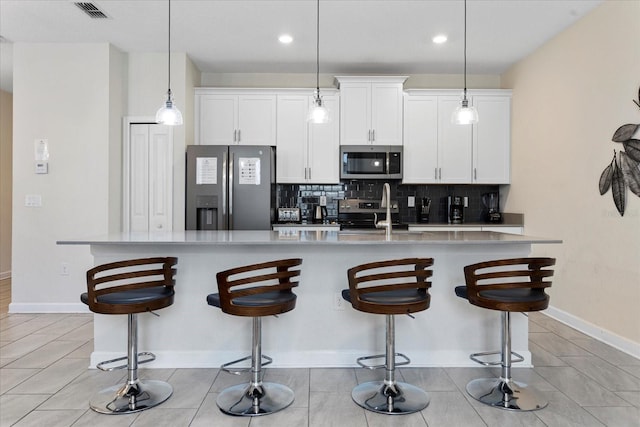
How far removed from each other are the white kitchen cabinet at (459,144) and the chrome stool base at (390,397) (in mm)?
3091

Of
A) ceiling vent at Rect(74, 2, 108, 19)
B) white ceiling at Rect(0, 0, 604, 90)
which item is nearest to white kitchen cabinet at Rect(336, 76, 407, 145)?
white ceiling at Rect(0, 0, 604, 90)

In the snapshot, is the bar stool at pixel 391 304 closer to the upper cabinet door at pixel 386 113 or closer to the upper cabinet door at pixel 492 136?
the upper cabinet door at pixel 386 113

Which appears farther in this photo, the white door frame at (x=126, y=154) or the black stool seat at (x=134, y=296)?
the white door frame at (x=126, y=154)

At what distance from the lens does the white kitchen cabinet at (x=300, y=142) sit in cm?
519

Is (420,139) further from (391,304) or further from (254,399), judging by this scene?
(254,399)

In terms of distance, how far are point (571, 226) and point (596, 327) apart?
921 millimetres

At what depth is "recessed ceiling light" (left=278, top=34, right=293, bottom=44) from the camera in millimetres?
4344

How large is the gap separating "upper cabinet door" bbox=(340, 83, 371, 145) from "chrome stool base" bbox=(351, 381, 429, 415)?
10.4ft

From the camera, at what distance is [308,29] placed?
4176mm

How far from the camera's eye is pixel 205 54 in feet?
16.0

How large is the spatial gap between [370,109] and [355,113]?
0.19 metres

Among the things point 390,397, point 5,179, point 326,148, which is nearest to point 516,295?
point 390,397

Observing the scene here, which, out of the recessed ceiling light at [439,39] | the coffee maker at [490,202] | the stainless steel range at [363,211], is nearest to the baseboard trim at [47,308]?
the stainless steel range at [363,211]

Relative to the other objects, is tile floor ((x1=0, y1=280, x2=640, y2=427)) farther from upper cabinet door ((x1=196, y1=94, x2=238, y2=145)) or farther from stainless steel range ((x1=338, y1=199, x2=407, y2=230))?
upper cabinet door ((x1=196, y1=94, x2=238, y2=145))
